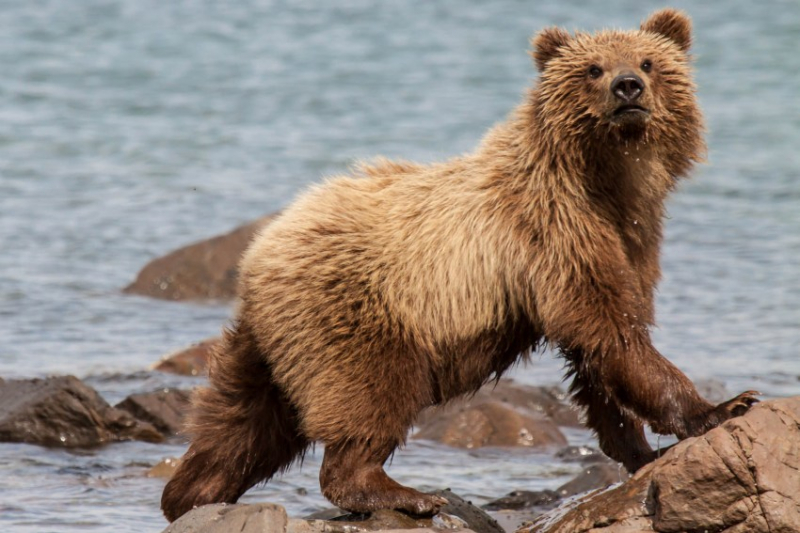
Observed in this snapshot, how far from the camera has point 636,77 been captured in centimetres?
595

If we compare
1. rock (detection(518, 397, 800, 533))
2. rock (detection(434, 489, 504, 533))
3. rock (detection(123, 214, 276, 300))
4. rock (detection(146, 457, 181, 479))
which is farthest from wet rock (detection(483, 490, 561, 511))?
rock (detection(123, 214, 276, 300))

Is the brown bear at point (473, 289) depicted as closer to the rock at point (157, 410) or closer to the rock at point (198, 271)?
the rock at point (157, 410)

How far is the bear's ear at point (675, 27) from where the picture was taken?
6.48m

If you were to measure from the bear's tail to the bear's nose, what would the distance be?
203 centimetres

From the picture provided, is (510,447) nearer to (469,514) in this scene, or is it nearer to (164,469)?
(164,469)

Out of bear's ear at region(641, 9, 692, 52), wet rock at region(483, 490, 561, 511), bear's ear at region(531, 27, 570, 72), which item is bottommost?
wet rock at region(483, 490, 561, 511)

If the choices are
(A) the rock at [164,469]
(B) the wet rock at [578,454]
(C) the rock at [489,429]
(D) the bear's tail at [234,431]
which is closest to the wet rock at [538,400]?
(C) the rock at [489,429]

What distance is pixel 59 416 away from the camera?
8656 mm

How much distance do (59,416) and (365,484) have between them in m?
3.40

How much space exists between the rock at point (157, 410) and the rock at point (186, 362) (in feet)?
2.91

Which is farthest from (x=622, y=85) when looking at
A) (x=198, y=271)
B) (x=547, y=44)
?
(x=198, y=271)

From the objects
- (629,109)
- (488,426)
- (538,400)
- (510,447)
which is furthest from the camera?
(538,400)

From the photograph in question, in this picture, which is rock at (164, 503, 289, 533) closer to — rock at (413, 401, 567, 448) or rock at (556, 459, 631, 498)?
rock at (556, 459, 631, 498)

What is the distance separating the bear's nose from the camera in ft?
19.4
